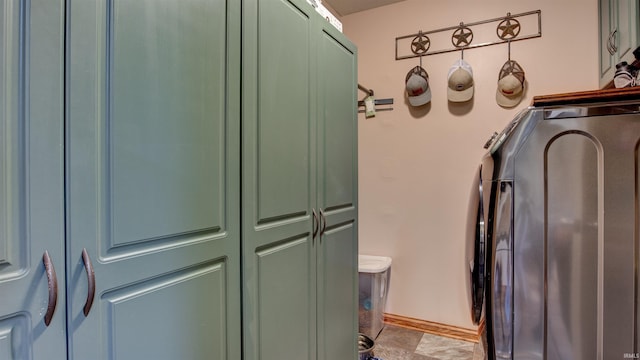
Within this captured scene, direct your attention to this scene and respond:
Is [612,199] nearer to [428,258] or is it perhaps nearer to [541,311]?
[541,311]

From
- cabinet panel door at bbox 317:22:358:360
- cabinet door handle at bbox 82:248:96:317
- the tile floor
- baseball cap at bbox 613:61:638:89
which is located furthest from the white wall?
cabinet door handle at bbox 82:248:96:317

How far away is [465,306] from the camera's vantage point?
2.50m

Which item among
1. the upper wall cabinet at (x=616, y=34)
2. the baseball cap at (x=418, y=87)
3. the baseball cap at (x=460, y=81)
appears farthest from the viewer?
the baseball cap at (x=418, y=87)

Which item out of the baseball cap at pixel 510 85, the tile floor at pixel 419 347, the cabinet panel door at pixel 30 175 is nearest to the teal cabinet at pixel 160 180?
the cabinet panel door at pixel 30 175

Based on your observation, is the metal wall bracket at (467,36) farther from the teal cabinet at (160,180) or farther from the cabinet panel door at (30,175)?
the cabinet panel door at (30,175)

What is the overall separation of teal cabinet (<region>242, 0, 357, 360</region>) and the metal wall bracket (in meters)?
1.11

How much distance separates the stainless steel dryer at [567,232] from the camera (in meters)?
1.11

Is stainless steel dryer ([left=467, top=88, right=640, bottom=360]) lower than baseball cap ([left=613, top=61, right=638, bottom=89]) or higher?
lower

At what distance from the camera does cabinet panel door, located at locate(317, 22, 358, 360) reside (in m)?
1.49

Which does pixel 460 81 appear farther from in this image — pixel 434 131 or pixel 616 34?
pixel 616 34

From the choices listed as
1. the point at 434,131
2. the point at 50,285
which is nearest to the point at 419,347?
the point at 434,131

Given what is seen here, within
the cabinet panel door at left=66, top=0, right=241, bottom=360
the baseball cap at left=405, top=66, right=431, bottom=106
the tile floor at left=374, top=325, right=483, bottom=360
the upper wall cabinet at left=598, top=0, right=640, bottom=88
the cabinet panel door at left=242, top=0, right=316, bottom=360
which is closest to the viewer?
the cabinet panel door at left=66, top=0, right=241, bottom=360

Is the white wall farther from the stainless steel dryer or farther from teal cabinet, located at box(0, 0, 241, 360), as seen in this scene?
teal cabinet, located at box(0, 0, 241, 360)

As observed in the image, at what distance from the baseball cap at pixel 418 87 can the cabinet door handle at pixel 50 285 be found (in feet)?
8.09
